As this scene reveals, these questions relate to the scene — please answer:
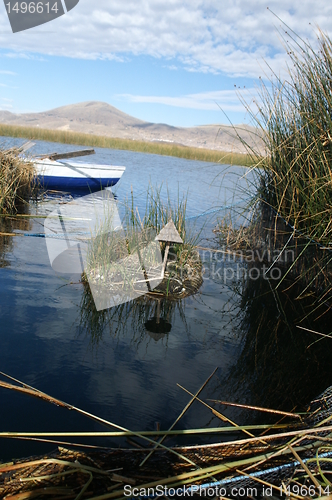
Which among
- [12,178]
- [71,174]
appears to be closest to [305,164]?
[12,178]

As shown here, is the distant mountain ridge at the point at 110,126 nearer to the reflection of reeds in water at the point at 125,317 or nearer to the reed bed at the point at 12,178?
the reed bed at the point at 12,178

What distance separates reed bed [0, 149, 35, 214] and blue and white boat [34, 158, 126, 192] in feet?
2.27

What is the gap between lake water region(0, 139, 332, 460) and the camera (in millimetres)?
2244

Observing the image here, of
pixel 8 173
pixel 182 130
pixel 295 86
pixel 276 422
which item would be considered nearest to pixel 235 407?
pixel 276 422

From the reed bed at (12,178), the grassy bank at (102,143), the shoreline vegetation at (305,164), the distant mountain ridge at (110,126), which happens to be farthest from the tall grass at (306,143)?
the distant mountain ridge at (110,126)

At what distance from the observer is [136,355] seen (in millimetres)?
2896

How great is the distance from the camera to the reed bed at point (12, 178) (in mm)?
6074

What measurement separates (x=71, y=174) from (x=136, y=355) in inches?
263

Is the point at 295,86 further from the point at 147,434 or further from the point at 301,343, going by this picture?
the point at 147,434

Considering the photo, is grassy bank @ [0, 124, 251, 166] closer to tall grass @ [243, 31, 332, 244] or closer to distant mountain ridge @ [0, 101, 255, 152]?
tall grass @ [243, 31, 332, 244]

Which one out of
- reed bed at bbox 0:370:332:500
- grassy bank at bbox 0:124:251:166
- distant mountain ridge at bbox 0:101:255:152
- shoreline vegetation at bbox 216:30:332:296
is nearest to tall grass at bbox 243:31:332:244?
shoreline vegetation at bbox 216:30:332:296

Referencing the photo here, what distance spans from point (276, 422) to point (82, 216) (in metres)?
5.56

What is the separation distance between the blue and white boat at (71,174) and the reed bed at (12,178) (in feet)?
2.27

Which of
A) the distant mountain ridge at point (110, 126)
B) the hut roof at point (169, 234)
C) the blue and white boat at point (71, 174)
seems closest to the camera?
the hut roof at point (169, 234)
